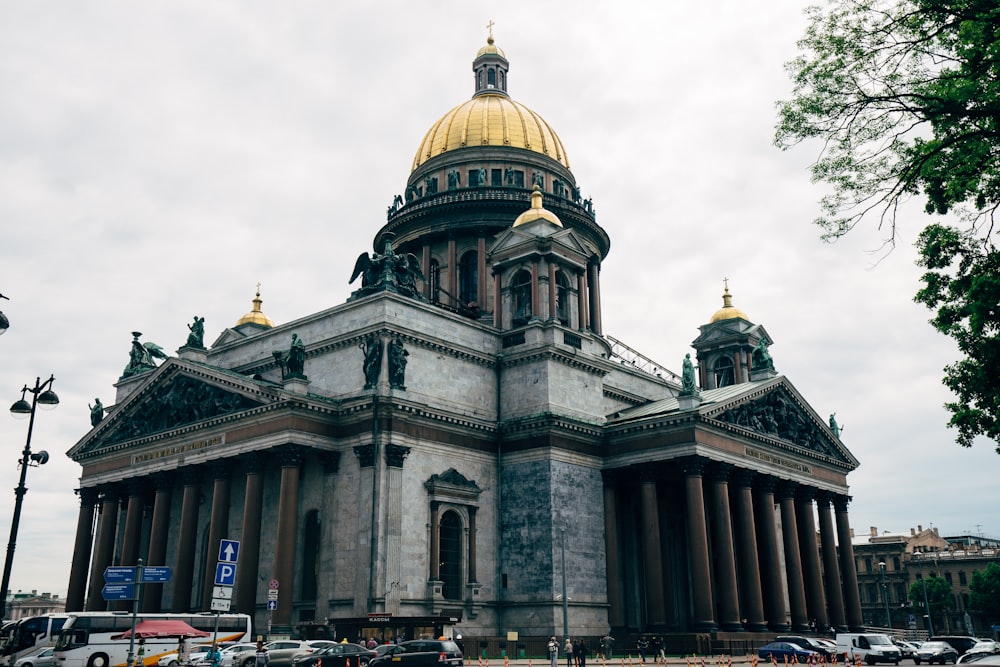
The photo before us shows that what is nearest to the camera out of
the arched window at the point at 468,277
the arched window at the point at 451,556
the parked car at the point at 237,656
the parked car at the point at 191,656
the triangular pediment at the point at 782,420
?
the parked car at the point at 237,656

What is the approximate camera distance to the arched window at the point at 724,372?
66.5m

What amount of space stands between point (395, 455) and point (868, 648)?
79.6 feet

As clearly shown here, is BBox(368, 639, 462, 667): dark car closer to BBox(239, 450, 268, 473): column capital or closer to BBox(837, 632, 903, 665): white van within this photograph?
BBox(239, 450, 268, 473): column capital

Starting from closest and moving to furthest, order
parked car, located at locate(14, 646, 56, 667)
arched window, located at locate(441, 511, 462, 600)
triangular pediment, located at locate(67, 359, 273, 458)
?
parked car, located at locate(14, 646, 56, 667), arched window, located at locate(441, 511, 462, 600), triangular pediment, located at locate(67, 359, 273, 458)

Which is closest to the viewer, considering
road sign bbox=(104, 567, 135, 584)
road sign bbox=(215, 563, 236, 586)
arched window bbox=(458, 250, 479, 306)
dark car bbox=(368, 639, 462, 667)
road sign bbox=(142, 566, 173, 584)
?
road sign bbox=(215, 563, 236, 586)

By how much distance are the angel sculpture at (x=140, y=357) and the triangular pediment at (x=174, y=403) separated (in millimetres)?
4711

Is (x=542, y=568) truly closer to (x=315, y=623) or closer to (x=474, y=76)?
(x=315, y=623)

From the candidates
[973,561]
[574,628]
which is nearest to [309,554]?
[574,628]

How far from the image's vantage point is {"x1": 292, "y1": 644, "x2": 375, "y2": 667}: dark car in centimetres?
3259

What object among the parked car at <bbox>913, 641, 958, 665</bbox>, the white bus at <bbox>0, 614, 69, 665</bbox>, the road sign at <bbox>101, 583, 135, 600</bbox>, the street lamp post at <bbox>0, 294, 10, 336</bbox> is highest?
the street lamp post at <bbox>0, 294, 10, 336</bbox>

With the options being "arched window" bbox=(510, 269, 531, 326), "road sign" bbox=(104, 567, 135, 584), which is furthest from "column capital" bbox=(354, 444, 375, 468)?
"road sign" bbox=(104, 567, 135, 584)

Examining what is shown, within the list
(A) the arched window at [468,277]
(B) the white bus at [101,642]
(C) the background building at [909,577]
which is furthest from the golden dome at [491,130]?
(C) the background building at [909,577]

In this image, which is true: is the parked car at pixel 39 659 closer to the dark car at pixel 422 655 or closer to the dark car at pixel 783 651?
the dark car at pixel 422 655

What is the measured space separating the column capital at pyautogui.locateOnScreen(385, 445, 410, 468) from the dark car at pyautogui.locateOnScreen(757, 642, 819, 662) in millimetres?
19203
